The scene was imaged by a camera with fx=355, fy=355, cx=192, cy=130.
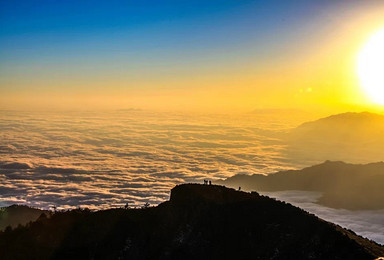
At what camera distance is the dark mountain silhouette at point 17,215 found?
7988 centimetres

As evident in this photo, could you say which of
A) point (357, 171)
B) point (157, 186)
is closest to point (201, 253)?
point (157, 186)

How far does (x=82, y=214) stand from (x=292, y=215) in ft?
75.1

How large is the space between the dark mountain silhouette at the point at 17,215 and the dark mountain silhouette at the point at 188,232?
149ft

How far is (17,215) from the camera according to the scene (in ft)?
275

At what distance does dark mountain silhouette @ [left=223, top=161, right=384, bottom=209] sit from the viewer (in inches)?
5285

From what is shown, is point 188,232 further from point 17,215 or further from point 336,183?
point 336,183

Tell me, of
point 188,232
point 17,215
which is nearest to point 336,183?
point 17,215

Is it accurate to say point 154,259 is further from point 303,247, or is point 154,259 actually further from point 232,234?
point 303,247

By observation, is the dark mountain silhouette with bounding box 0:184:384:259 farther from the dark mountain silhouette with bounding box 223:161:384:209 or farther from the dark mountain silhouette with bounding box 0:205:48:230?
the dark mountain silhouette with bounding box 223:161:384:209

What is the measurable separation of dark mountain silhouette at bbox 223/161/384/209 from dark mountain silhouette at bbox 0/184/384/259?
357ft

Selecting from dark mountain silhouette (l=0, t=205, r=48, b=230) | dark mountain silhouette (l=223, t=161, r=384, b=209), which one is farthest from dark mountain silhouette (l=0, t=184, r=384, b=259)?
dark mountain silhouette (l=223, t=161, r=384, b=209)

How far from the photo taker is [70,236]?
3747 cm

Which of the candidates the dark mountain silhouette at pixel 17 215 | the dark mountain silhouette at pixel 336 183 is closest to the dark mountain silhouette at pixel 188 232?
the dark mountain silhouette at pixel 17 215

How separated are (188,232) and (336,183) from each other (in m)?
136
